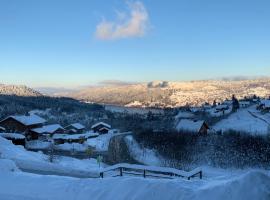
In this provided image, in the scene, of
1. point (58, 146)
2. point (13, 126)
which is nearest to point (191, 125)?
point (58, 146)

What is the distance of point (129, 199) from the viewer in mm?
14477

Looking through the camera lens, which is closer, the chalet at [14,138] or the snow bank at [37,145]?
the chalet at [14,138]

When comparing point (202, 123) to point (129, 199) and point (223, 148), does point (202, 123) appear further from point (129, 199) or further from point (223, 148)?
point (129, 199)

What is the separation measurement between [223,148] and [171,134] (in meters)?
13.9

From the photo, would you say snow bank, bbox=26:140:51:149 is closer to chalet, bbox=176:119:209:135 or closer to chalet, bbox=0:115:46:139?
chalet, bbox=0:115:46:139

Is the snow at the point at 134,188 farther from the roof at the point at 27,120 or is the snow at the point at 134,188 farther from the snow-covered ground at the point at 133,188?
the roof at the point at 27,120

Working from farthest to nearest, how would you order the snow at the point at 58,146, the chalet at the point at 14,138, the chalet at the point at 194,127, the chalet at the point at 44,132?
the chalet at the point at 44,132 < the chalet at the point at 194,127 < the snow at the point at 58,146 < the chalet at the point at 14,138

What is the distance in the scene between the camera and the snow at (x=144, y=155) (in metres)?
55.8

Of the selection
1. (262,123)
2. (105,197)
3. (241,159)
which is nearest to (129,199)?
(105,197)

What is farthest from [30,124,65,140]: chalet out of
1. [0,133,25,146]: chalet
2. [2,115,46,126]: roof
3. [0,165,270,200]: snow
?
[0,165,270,200]: snow

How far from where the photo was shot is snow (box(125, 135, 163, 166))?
183 feet

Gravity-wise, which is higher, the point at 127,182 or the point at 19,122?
the point at 127,182

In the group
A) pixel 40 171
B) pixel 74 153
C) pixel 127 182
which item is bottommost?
pixel 74 153

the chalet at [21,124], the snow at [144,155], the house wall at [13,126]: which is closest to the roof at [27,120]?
the chalet at [21,124]
